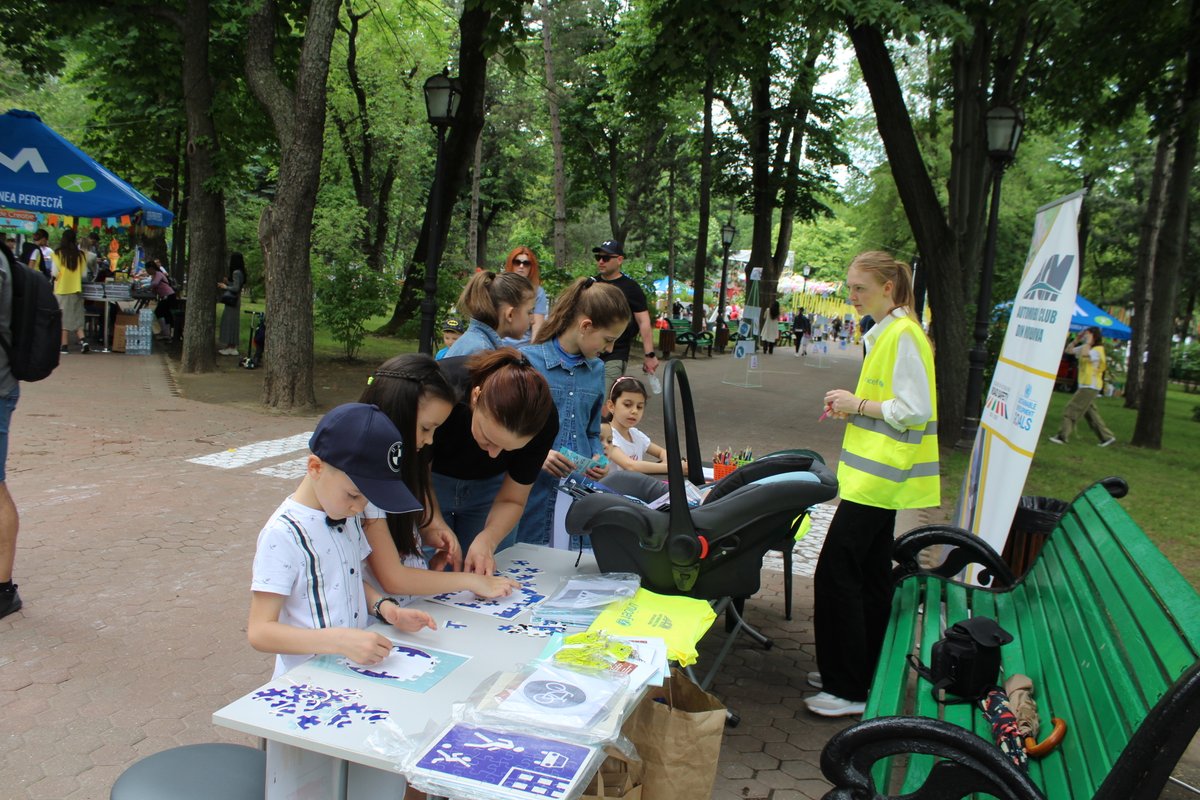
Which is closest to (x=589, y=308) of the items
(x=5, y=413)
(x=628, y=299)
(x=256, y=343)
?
(x=5, y=413)

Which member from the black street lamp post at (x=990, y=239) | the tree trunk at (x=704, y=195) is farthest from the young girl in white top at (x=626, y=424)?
the tree trunk at (x=704, y=195)

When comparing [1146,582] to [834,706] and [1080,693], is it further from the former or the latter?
[834,706]

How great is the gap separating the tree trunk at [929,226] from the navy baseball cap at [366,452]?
9.81 meters

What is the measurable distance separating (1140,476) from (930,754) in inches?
441

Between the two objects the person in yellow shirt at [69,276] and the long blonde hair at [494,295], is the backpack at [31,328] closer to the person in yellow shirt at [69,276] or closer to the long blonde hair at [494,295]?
the long blonde hair at [494,295]

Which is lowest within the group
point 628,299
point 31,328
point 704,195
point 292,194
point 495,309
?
point 31,328

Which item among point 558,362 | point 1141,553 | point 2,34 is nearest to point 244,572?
point 558,362

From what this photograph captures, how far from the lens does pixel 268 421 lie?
393 inches

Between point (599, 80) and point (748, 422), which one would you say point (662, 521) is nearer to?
point (748, 422)

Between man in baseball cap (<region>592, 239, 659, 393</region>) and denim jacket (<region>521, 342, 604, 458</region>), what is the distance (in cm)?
287

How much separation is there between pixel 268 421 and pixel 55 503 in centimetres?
380

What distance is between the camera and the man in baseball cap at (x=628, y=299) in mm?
7617

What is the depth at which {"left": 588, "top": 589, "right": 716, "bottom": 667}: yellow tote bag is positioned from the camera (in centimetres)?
236

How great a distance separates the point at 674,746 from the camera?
2291mm
